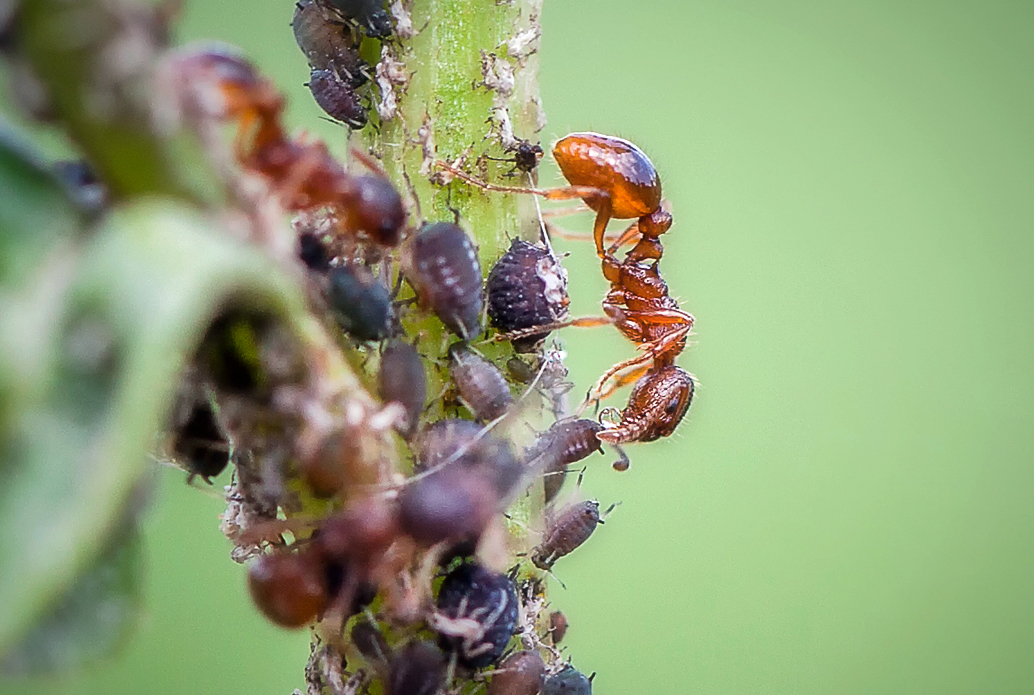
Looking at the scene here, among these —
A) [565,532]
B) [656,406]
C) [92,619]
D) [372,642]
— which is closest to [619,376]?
[656,406]

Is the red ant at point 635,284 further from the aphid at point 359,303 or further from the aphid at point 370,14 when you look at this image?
the aphid at point 359,303

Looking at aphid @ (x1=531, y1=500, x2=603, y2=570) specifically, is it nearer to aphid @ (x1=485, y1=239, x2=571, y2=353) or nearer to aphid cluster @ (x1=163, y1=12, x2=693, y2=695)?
aphid cluster @ (x1=163, y1=12, x2=693, y2=695)

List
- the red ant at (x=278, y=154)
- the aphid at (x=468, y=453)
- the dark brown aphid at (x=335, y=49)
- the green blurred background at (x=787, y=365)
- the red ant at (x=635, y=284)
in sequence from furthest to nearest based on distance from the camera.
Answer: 1. the green blurred background at (x=787, y=365)
2. the red ant at (x=635, y=284)
3. the dark brown aphid at (x=335, y=49)
4. the aphid at (x=468, y=453)
5. the red ant at (x=278, y=154)

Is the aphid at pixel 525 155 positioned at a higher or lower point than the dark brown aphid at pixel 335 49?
lower

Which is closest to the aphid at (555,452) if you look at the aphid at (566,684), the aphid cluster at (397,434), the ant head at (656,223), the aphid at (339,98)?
the aphid cluster at (397,434)

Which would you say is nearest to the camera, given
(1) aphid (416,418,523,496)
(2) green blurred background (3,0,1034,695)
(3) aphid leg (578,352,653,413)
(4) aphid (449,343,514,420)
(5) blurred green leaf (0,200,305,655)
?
(5) blurred green leaf (0,200,305,655)

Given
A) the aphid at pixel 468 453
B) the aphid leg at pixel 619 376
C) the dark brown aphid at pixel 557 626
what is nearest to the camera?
the aphid at pixel 468 453

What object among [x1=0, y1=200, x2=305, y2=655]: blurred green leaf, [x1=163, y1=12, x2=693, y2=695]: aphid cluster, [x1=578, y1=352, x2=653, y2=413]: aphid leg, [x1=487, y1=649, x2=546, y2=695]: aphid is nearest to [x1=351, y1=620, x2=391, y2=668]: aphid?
[x1=163, y1=12, x2=693, y2=695]: aphid cluster
